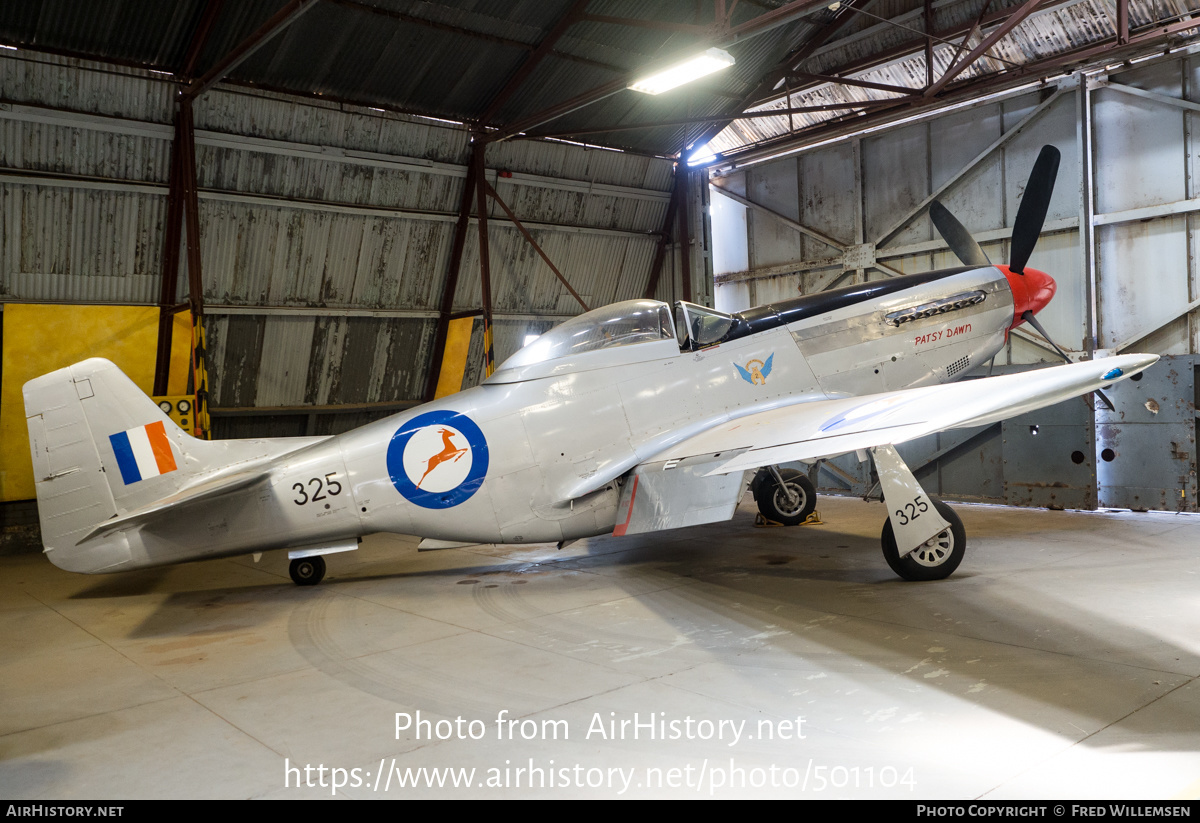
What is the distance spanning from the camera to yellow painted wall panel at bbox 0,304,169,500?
10.2 metres

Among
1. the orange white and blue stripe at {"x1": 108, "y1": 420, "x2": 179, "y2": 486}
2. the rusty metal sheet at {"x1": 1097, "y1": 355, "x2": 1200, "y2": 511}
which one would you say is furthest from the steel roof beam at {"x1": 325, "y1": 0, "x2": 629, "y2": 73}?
the rusty metal sheet at {"x1": 1097, "y1": 355, "x2": 1200, "y2": 511}

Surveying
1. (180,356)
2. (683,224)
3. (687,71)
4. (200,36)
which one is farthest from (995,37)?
(180,356)

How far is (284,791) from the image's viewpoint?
3.10 meters

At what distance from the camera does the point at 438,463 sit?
268 inches

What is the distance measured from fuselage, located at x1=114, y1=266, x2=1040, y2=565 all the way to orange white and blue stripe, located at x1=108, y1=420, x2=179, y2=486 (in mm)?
519

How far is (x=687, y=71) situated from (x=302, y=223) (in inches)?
260

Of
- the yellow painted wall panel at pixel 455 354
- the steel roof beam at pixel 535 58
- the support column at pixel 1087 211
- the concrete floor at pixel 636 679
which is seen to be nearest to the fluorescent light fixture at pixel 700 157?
the steel roof beam at pixel 535 58

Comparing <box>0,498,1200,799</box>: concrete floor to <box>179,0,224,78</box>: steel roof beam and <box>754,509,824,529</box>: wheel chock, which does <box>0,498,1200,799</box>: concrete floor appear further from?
<box>179,0,224,78</box>: steel roof beam

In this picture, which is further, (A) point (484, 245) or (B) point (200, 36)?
(A) point (484, 245)

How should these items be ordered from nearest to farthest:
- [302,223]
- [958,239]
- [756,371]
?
[756,371] < [958,239] < [302,223]

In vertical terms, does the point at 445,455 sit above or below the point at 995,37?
below

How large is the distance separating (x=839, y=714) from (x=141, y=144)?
11427 mm

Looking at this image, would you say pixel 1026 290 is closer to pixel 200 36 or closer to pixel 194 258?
pixel 194 258

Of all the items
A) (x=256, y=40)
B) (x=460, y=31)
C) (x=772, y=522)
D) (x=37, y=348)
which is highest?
(x=460, y=31)
